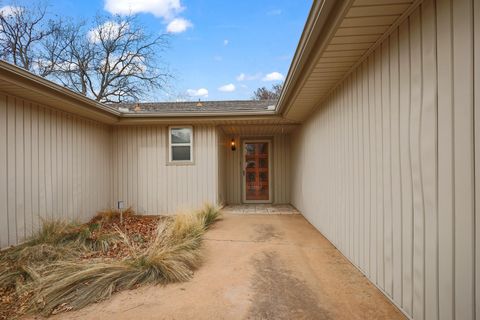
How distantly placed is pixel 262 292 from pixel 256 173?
5569 millimetres

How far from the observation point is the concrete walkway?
1.96 m

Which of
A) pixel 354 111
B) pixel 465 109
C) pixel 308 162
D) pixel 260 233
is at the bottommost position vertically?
pixel 260 233

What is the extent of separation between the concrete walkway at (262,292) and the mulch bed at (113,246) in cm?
50

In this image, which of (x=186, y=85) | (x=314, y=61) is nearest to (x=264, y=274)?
(x=314, y=61)

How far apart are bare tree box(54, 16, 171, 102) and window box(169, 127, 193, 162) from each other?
7615 mm

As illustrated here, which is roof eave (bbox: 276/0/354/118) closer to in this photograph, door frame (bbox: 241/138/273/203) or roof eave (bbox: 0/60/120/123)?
roof eave (bbox: 0/60/120/123)

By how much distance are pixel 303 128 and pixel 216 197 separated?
2.86 meters

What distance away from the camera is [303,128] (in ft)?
18.9

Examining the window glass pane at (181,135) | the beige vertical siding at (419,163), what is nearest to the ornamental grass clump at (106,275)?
the beige vertical siding at (419,163)

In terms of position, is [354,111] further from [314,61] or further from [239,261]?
[239,261]

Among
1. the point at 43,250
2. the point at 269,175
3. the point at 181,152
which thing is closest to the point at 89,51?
the point at 181,152

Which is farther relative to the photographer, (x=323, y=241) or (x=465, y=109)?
(x=323, y=241)

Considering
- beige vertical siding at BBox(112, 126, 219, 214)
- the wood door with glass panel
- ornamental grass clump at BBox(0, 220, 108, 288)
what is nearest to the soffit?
beige vertical siding at BBox(112, 126, 219, 214)

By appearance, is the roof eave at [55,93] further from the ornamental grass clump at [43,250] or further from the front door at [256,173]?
the front door at [256,173]
